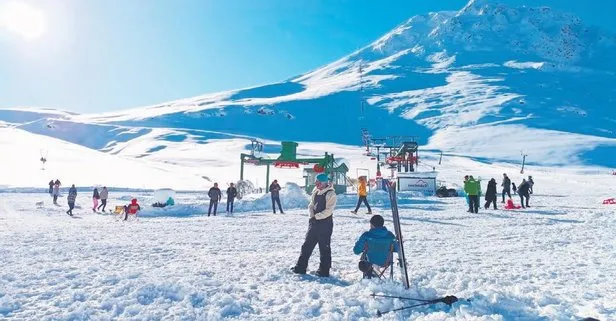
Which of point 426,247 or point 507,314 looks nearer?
point 507,314

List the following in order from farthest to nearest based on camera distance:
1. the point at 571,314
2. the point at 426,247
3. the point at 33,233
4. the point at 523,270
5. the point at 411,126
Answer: the point at 411,126 < the point at 33,233 < the point at 426,247 < the point at 523,270 < the point at 571,314

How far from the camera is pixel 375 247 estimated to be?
7648mm

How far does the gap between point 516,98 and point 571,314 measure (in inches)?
7021

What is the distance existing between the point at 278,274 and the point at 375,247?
1.68 metres

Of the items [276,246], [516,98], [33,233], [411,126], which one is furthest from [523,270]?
[516,98]

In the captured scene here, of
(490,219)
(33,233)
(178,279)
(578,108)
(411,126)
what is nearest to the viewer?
(178,279)

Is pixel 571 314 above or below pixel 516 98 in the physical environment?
below

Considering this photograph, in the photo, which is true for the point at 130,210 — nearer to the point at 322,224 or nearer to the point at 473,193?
the point at 473,193

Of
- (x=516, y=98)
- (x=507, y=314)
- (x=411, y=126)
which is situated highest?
(x=516, y=98)

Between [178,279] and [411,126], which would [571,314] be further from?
[411,126]

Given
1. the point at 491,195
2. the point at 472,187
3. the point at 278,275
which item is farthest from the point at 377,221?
the point at 491,195

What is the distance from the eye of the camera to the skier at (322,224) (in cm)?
814

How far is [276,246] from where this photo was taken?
39.4 feet

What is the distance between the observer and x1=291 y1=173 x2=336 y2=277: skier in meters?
8.14
